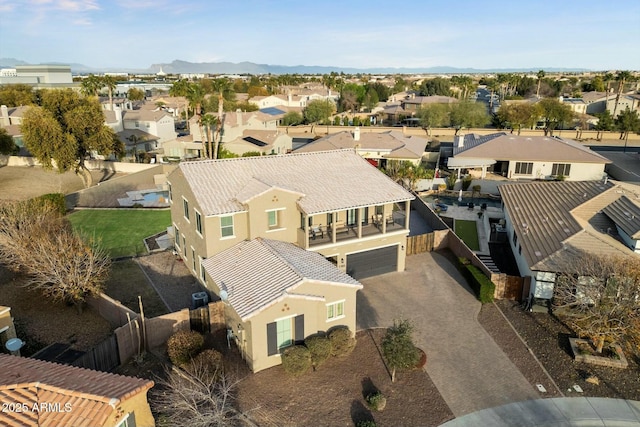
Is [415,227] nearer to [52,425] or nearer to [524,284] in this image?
[524,284]

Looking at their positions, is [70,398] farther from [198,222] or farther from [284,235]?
[284,235]

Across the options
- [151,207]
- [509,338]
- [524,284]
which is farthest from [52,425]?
[151,207]

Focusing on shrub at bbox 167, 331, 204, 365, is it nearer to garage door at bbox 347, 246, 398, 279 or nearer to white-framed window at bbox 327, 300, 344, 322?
white-framed window at bbox 327, 300, 344, 322

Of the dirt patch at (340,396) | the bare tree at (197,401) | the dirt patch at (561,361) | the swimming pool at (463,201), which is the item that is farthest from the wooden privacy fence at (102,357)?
the swimming pool at (463,201)

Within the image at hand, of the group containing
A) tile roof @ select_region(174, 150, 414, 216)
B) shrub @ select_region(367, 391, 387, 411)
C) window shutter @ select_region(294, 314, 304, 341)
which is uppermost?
tile roof @ select_region(174, 150, 414, 216)

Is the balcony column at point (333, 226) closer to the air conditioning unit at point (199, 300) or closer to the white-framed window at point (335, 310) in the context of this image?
the white-framed window at point (335, 310)

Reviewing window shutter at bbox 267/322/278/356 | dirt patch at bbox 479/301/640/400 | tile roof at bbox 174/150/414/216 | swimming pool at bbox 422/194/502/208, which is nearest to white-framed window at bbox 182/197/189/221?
tile roof at bbox 174/150/414/216
